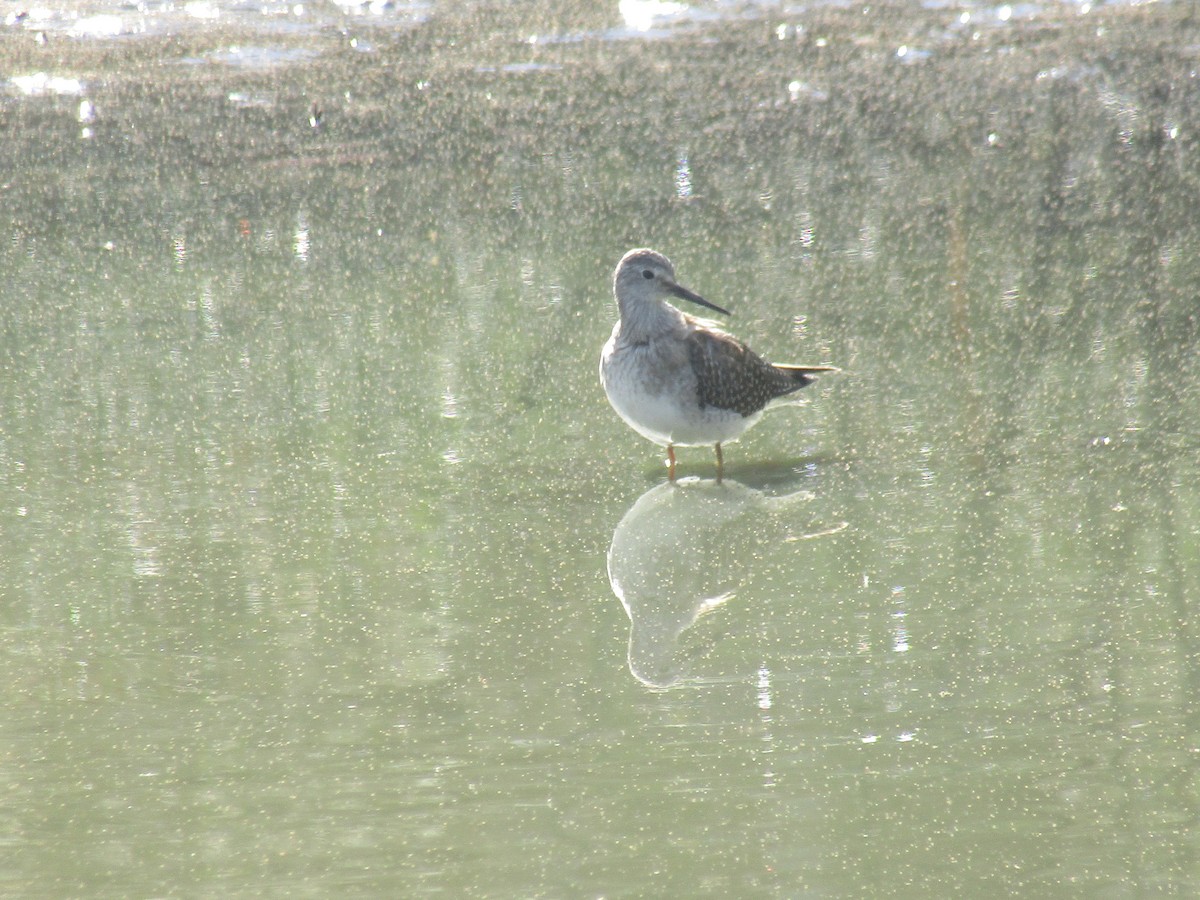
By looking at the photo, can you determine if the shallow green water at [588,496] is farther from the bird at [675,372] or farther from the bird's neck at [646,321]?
the bird's neck at [646,321]

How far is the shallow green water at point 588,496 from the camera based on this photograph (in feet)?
11.5

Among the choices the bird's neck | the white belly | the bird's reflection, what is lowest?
the bird's reflection

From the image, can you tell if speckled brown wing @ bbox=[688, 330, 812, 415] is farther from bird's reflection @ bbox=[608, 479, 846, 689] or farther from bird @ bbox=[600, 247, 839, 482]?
bird's reflection @ bbox=[608, 479, 846, 689]

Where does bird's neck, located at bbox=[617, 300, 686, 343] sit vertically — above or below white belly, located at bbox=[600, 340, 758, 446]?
above

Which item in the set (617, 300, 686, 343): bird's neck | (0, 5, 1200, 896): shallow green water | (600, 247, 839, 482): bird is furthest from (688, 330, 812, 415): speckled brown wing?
(0, 5, 1200, 896): shallow green water

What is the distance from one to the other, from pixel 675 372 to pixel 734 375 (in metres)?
0.23

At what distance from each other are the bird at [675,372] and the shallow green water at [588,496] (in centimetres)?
19

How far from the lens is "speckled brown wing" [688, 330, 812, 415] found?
584 cm

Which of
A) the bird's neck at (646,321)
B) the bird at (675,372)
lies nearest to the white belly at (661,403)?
the bird at (675,372)

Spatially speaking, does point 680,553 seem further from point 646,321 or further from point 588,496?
point 646,321

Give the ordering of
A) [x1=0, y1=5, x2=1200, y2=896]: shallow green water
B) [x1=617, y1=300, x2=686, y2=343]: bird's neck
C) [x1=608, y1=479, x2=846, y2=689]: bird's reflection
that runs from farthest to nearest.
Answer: [x1=617, y1=300, x2=686, y2=343]: bird's neck → [x1=608, y1=479, x2=846, y2=689]: bird's reflection → [x1=0, y1=5, x2=1200, y2=896]: shallow green water

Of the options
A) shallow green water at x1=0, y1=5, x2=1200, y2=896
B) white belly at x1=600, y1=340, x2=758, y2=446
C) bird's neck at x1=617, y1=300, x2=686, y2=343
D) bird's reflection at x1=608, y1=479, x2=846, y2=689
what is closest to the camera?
shallow green water at x1=0, y1=5, x2=1200, y2=896

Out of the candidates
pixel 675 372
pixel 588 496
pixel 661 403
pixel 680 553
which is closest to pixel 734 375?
pixel 675 372

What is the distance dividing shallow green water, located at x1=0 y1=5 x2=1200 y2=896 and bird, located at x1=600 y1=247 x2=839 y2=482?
191 mm
